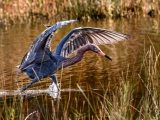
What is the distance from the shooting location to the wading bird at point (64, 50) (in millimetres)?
6164

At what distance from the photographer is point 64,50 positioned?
273 inches

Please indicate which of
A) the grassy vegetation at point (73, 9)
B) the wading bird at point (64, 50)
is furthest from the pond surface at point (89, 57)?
the grassy vegetation at point (73, 9)

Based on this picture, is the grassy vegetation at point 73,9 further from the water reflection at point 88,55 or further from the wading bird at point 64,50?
the wading bird at point 64,50

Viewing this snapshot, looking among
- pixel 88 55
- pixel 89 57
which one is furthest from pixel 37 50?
pixel 88 55

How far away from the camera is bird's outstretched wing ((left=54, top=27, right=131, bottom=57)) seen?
6242 mm

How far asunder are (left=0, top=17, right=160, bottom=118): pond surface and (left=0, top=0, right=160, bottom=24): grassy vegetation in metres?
0.52

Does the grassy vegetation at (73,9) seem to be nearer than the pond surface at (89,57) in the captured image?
No

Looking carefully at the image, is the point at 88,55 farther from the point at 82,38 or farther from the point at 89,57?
the point at 82,38

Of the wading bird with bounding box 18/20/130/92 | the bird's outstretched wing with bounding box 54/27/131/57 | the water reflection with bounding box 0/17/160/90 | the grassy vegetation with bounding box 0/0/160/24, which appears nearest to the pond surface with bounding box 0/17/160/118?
the water reflection with bounding box 0/17/160/90

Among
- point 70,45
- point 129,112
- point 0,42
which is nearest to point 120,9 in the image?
point 0,42

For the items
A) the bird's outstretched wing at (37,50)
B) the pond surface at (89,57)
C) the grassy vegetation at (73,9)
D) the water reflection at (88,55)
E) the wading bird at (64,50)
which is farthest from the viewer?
the grassy vegetation at (73,9)

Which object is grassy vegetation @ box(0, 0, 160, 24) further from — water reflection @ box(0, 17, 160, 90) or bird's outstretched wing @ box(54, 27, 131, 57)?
bird's outstretched wing @ box(54, 27, 131, 57)

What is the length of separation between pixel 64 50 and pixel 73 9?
7.41 meters

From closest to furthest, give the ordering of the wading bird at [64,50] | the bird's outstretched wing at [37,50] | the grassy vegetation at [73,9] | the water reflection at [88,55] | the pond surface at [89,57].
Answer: the bird's outstretched wing at [37,50] → the wading bird at [64,50] → the pond surface at [89,57] → the water reflection at [88,55] → the grassy vegetation at [73,9]
